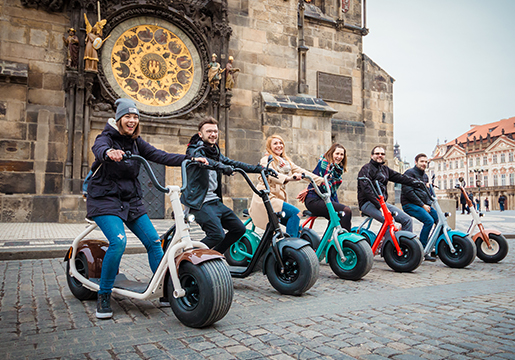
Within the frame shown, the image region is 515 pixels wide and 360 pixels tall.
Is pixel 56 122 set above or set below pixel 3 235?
above

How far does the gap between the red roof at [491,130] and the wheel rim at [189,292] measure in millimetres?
92617

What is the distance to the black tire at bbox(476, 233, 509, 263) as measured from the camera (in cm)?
681

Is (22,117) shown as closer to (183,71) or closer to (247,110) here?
(183,71)

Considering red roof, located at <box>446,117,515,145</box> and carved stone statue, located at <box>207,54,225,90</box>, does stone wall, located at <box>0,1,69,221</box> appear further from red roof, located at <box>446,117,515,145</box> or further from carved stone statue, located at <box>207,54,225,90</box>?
red roof, located at <box>446,117,515,145</box>

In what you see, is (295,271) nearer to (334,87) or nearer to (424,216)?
(424,216)

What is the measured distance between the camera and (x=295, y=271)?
4258 mm

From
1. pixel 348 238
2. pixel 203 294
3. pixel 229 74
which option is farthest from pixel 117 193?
pixel 229 74

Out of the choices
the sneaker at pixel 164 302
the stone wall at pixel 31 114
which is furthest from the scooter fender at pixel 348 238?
the stone wall at pixel 31 114

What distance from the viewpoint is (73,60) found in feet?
38.5

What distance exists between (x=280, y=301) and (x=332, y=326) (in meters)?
0.91

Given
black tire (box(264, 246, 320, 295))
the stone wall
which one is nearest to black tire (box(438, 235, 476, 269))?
black tire (box(264, 246, 320, 295))

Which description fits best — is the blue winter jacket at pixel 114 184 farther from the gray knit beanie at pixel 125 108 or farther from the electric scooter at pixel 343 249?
the electric scooter at pixel 343 249

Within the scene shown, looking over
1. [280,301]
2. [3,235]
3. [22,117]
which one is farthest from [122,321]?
[22,117]

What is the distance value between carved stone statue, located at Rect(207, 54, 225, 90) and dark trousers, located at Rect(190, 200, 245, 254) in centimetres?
967
